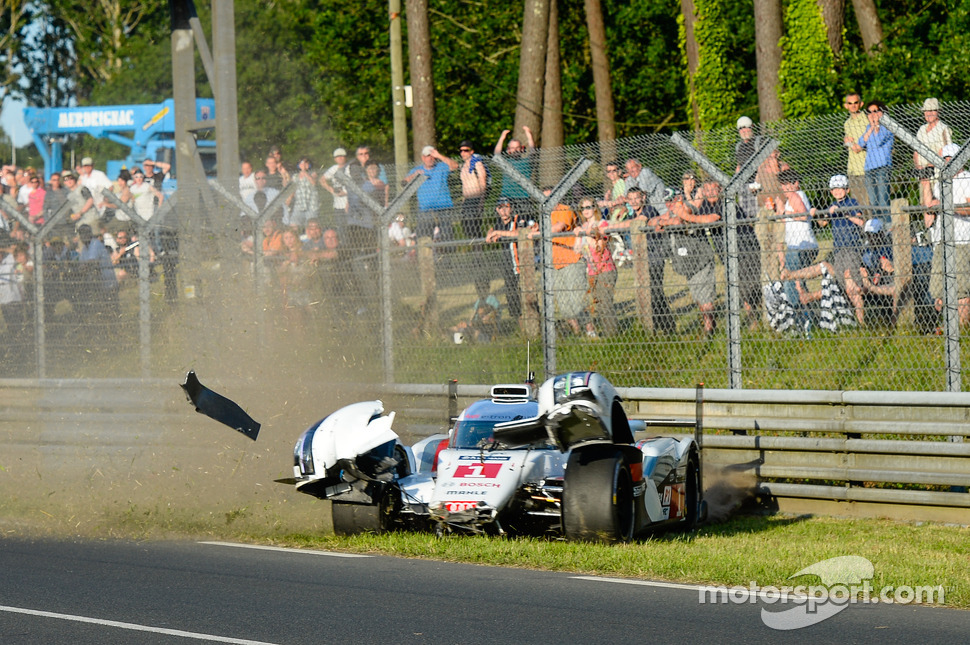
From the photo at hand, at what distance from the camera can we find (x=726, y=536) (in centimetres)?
981

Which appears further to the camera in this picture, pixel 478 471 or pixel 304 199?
pixel 304 199

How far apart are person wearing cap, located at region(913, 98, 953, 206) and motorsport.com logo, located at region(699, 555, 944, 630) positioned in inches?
152

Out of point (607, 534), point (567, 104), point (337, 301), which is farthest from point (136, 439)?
point (567, 104)

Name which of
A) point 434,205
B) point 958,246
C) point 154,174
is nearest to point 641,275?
point 434,205

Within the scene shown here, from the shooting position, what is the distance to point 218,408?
396 inches

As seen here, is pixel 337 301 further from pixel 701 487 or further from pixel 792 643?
pixel 792 643

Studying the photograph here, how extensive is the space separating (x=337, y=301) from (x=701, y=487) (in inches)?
173

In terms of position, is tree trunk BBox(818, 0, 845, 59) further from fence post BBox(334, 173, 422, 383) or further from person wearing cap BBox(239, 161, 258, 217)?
person wearing cap BBox(239, 161, 258, 217)

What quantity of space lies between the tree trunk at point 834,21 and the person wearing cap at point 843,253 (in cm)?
1267

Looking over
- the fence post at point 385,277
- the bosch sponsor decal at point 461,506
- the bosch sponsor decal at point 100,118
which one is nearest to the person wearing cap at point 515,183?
the fence post at point 385,277

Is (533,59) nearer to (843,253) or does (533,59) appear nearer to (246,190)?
(246,190)

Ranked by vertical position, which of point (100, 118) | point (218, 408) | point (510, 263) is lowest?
point (218, 408)

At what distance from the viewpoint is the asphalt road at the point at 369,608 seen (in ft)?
21.1

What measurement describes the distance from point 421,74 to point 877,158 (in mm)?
11999
